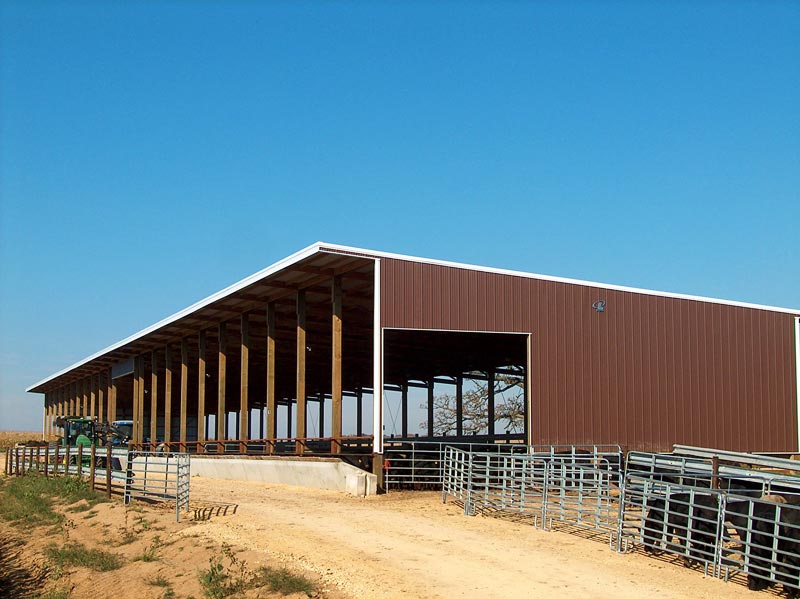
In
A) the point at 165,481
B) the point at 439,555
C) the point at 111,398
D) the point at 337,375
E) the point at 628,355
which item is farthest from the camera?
the point at 111,398

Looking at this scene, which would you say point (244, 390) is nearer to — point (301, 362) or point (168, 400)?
point (301, 362)

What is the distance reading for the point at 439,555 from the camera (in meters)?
15.1

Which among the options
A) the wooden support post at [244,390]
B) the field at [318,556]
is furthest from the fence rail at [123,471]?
the wooden support post at [244,390]

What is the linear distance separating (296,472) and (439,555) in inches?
501

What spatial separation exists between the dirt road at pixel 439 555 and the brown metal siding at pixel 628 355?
7.01 m

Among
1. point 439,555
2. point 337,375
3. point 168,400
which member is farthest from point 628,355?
point 168,400

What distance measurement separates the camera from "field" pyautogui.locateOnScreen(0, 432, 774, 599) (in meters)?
13.2

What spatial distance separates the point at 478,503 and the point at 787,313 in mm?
16257

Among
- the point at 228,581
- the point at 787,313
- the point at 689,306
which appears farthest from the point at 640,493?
the point at 787,313

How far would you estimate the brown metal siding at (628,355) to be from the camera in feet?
87.8

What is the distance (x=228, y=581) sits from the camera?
49.0 feet

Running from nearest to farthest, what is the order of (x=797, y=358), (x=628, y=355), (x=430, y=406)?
(x=628, y=355)
(x=797, y=358)
(x=430, y=406)

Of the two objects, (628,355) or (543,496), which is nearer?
(543,496)

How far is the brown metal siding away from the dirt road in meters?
7.01
